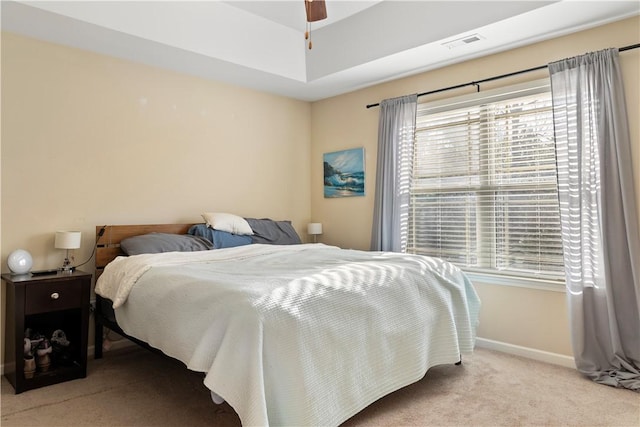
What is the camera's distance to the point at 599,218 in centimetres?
279

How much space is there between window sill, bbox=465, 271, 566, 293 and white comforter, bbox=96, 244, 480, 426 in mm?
577

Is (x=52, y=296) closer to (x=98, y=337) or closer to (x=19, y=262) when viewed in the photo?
(x=19, y=262)

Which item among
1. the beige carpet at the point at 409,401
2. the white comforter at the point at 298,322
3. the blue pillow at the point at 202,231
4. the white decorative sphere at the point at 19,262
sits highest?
the blue pillow at the point at 202,231

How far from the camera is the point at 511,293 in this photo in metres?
3.34

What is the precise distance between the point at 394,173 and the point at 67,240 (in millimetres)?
2721

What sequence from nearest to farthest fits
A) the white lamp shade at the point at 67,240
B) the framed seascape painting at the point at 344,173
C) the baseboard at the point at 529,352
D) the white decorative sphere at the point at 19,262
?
the white decorative sphere at the point at 19,262, the white lamp shade at the point at 67,240, the baseboard at the point at 529,352, the framed seascape painting at the point at 344,173

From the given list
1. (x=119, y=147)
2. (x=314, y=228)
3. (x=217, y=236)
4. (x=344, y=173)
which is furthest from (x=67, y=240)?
(x=344, y=173)

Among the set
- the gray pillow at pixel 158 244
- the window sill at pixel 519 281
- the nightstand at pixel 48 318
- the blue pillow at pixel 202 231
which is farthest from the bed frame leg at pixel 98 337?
the window sill at pixel 519 281

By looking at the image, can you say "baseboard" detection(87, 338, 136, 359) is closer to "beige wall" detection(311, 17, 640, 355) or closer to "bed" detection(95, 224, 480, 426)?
"bed" detection(95, 224, 480, 426)

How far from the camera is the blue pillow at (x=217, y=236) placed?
3570mm

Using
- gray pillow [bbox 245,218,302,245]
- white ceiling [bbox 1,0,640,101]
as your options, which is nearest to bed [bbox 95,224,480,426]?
gray pillow [bbox 245,218,302,245]

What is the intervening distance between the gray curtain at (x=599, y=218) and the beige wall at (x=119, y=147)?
109 inches

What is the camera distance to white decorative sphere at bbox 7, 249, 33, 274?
275cm

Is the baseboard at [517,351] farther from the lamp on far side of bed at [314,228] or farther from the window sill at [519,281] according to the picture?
the lamp on far side of bed at [314,228]
